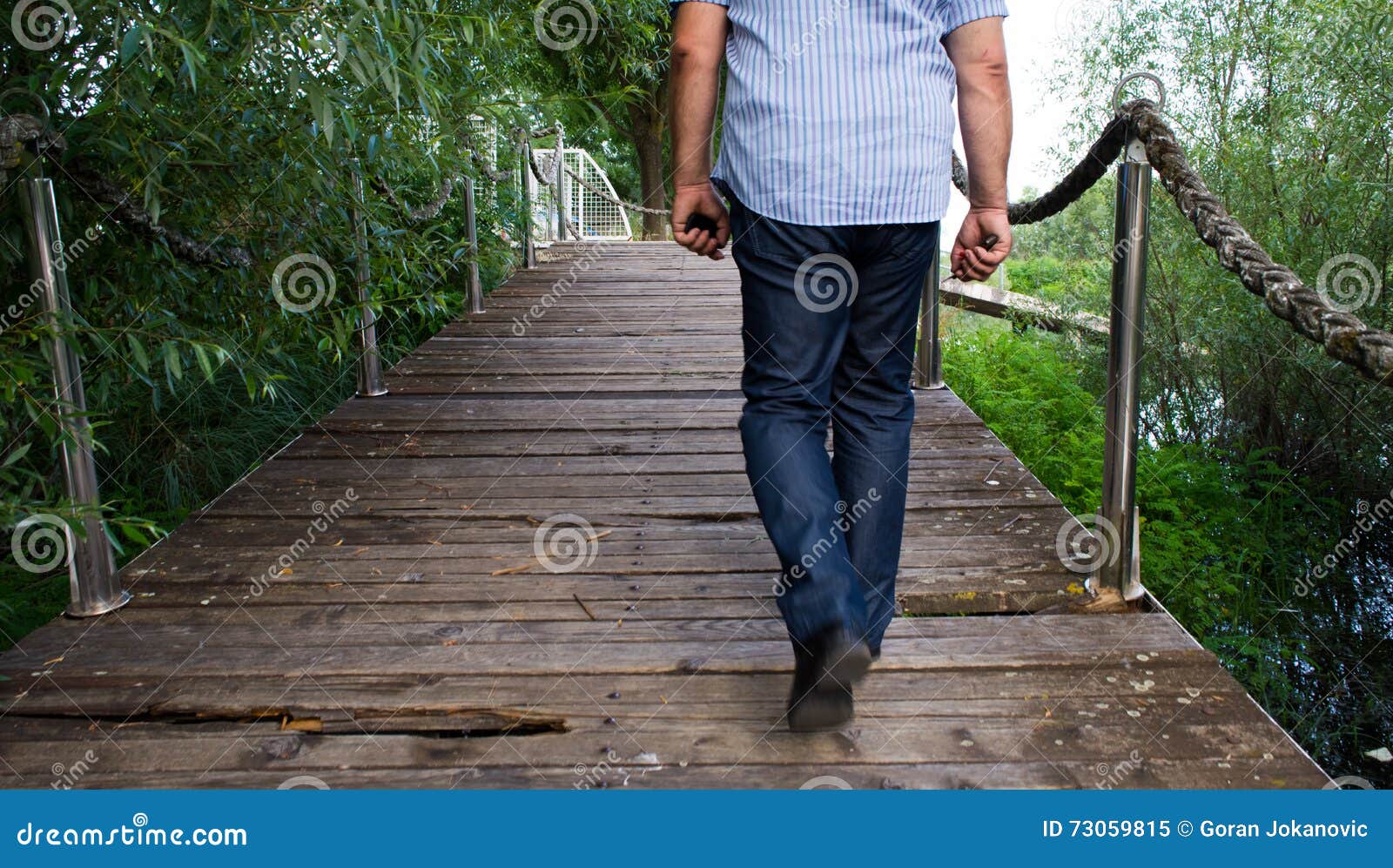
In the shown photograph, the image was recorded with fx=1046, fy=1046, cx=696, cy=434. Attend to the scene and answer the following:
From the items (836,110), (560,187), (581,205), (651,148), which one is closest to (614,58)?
(560,187)

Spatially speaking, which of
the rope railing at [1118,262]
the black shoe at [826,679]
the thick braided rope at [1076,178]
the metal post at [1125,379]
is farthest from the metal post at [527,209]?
the black shoe at [826,679]

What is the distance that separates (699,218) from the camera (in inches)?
71.6

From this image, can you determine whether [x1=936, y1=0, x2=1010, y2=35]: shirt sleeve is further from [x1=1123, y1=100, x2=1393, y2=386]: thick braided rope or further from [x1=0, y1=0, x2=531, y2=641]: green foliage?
[x1=0, y1=0, x2=531, y2=641]: green foliage

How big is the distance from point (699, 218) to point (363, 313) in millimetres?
2342

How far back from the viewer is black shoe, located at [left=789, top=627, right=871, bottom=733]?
1.62 meters

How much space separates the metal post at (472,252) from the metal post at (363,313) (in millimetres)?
1027

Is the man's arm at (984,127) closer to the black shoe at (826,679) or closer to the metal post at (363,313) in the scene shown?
the black shoe at (826,679)

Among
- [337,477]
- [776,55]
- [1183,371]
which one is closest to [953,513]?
[776,55]

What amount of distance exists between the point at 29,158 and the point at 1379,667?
4414 millimetres

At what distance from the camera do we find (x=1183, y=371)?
5.46 m

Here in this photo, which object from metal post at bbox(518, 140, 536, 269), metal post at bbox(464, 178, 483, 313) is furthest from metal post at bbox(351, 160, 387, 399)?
metal post at bbox(518, 140, 536, 269)

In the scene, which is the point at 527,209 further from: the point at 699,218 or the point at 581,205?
the point at 581,205

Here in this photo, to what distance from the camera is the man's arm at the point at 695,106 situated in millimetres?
1729

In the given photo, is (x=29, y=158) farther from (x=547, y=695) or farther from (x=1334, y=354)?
(x=1334, y=354)
